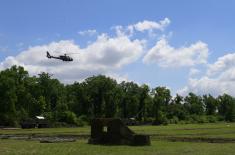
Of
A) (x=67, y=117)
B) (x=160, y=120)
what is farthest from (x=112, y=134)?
(x=160, y=120)

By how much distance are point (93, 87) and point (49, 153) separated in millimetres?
150005

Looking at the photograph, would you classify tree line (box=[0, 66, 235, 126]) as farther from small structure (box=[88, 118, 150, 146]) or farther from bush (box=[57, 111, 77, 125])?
small structure (box=[88, 118, 150, 146])

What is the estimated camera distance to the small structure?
44728 mm

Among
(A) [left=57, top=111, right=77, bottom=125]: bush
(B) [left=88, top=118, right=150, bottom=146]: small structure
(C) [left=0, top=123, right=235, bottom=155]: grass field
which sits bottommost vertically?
(C) [left=0, top=123, right=235, bottom=155]: grass field

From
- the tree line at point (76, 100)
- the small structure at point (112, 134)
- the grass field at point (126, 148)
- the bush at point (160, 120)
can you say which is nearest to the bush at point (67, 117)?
the tree line at point (76, 100)

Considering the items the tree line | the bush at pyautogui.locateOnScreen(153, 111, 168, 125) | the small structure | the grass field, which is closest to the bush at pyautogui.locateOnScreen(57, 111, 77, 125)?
the tree line

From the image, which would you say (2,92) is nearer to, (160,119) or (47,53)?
(47,53)

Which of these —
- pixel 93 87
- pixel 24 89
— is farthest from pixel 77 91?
pixel 24 89

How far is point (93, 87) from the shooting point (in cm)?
18300

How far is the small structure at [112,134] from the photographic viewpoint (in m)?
44.7

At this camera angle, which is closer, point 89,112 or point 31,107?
point 31,107

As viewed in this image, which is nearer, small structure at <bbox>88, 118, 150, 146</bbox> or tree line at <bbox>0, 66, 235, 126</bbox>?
small structure at <bbox>88, 118, 150, 146</bbox>

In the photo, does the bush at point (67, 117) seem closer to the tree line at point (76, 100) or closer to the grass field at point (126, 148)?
the tree line at point (76, 100)

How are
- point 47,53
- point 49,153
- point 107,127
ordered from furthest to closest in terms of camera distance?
1. point 47,53
2. point 107,127
3. point 49,153
